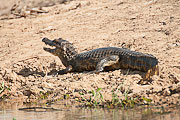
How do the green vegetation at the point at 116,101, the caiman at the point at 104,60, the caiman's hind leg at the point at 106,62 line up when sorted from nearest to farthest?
the green vegetation at the point at 116,101, the caiman at the point at 104,60, the caiman's hind leg at the point at 106,62

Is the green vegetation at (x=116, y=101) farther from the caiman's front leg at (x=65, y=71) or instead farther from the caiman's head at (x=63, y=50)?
the caiman's head at (x=63, y=50)

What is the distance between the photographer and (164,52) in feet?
21.7

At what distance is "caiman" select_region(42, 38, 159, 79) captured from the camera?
18.2ft

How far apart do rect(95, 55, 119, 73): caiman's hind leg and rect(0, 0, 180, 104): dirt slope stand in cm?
27

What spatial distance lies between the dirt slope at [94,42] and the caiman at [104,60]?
186mm

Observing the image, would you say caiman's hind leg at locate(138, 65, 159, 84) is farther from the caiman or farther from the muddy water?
the muddy water

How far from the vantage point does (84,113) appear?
412 cm

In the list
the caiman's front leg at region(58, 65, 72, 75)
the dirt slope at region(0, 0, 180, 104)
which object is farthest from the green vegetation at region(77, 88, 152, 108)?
the caiman's front leg at region(58, 65, 72, 75)

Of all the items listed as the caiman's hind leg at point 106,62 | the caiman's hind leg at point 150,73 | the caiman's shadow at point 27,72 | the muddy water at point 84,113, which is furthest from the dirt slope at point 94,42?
the muddy water at point 84,113

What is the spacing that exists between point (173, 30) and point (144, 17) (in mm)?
1748

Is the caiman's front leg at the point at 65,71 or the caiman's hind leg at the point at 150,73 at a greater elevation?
the caiman's front leg at the point at 65,71

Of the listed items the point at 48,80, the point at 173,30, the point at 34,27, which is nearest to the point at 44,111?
the point at 48,80

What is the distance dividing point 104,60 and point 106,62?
0.26 ft

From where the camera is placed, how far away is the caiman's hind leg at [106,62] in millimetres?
6230
